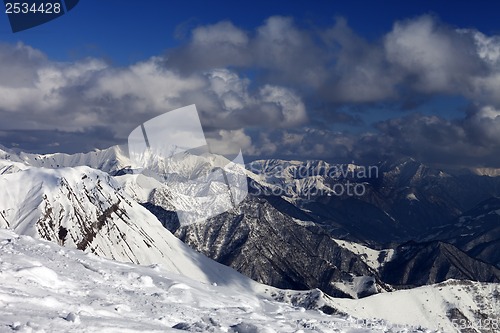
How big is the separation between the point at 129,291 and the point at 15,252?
16.0 m

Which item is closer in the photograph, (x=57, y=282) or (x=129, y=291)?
(x=57, y=282)

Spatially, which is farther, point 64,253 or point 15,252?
point 64,253

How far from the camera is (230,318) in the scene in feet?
195

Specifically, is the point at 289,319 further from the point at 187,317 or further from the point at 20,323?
the point at 20,323

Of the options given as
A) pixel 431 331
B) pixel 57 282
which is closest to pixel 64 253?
pixel 57 282

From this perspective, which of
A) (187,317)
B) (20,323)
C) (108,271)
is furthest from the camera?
(108,271)

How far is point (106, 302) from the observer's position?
5316 centimetres

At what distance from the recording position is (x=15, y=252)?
64.5m

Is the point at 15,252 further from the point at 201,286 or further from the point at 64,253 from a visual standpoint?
the point at 201,286

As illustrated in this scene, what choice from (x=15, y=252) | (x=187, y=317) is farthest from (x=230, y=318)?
(x=15, y=252)

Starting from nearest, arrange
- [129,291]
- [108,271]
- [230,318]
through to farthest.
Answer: [230,318] < [129,291] < [108,271]

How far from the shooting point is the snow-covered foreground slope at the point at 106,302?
41156mm

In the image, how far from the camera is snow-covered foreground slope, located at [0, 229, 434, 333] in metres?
41.2

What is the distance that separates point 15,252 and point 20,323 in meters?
31.2
